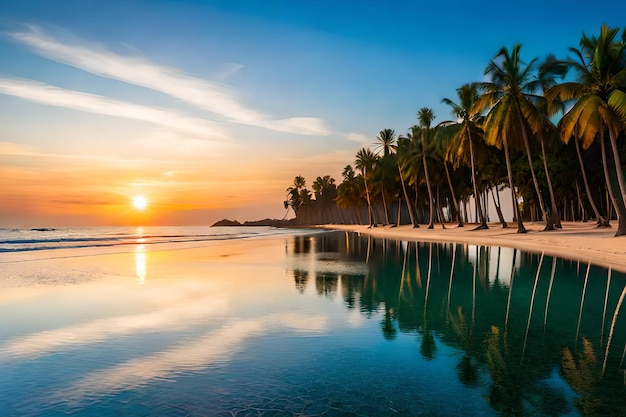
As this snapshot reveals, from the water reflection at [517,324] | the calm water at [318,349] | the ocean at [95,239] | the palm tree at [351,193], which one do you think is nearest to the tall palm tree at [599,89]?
the water reflection at [517,324]

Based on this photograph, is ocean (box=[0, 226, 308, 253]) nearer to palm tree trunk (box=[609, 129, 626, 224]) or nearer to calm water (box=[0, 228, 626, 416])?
calm water (box=[0, 228, 626, 416])

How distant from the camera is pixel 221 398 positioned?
5.26 metres

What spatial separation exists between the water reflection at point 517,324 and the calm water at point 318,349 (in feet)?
0.11

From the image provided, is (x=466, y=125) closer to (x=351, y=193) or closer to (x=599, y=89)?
(x=599, y=89)

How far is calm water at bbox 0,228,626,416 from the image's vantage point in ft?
16.9

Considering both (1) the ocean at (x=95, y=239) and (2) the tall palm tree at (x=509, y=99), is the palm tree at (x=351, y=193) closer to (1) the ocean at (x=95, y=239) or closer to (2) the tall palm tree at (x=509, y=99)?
(1) the ocean at (x=95, y=239)

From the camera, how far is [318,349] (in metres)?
7.30

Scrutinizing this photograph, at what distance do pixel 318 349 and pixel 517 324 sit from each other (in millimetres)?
3926

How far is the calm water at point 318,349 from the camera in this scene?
5.14 metres

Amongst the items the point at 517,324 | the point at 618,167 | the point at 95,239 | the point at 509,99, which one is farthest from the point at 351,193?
the point at 517,324

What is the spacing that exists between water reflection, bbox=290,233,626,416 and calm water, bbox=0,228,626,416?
0.03 m

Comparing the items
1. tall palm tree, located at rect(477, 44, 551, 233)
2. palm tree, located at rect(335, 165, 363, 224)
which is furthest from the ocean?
tall palm tree, located at rect(477, 44, 551, 233)

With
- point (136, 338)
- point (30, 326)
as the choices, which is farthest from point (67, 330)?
point (136, 338)

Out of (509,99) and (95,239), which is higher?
(509,99)
